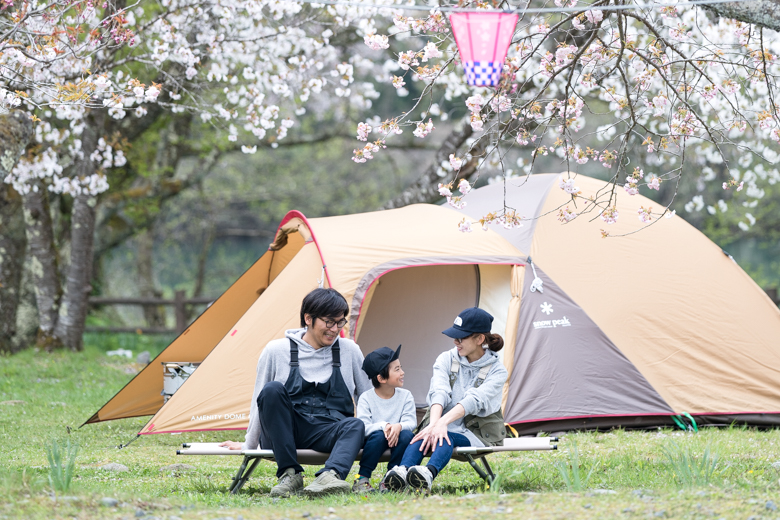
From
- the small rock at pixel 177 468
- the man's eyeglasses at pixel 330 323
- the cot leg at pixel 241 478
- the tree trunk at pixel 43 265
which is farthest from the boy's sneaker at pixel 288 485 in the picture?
the tree trunk at pixel 43 265

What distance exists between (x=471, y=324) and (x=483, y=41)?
1.42 meters

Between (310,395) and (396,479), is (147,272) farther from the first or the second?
(396,479)

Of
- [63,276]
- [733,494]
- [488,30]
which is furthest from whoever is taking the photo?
[63,276]

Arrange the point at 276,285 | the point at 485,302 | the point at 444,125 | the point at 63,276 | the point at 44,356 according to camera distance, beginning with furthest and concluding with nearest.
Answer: the point at 444,125 < the point at 63,276 < the point at 44,356 < the point at 485,302 < the point at 276,285

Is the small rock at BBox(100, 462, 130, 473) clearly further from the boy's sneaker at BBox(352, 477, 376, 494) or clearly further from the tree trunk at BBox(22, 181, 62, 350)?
the tree trunk at BBox(22, 181, 62, 350)

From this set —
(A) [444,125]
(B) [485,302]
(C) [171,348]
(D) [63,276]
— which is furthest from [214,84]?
(A) [444,125]

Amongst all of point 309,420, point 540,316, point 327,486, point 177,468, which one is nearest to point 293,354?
point 309,420

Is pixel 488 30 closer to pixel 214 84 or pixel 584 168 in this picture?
pixel 214 84

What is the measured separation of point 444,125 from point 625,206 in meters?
13.9

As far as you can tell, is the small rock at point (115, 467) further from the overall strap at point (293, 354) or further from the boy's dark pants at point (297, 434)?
the overall strap at point (293, 354)

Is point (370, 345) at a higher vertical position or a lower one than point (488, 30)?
lower

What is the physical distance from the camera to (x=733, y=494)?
11.9 ft

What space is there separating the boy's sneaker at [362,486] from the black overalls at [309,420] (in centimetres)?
8

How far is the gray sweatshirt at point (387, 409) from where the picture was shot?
13.9 feet
